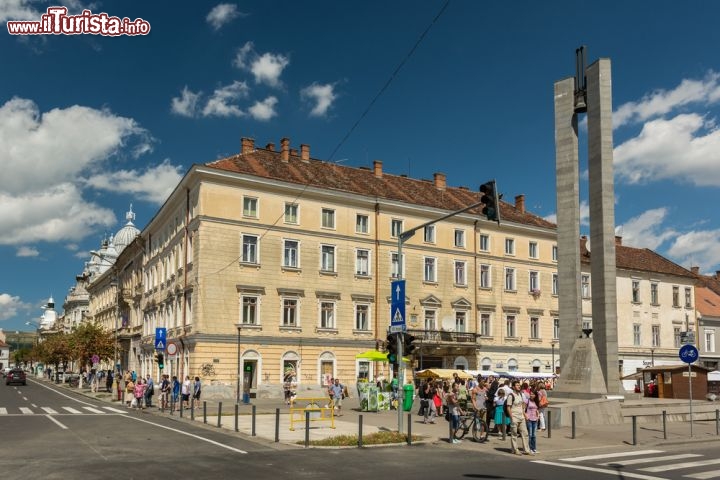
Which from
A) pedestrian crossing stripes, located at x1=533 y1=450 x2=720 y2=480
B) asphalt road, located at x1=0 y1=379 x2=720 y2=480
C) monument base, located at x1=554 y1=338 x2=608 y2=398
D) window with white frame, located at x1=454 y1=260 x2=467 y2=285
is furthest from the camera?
window with white frame, located at x1=454 y1=260 x2=467 y2=285

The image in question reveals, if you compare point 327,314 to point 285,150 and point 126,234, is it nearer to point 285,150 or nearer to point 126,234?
point 285,150

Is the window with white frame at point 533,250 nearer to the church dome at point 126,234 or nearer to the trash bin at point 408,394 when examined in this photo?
the trash bin at point 408,394

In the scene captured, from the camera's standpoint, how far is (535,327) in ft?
188

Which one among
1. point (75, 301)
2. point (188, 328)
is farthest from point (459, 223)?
point (75, 301)

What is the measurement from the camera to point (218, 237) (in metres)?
42.8

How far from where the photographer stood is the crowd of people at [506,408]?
698 inches

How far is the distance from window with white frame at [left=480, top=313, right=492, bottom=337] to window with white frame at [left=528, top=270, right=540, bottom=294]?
5.21m

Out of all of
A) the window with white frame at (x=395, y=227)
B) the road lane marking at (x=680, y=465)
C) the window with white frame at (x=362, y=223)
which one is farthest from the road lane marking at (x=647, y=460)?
the window with white frame at (x=395, y=227)

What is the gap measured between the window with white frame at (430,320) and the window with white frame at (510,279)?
7716 mm

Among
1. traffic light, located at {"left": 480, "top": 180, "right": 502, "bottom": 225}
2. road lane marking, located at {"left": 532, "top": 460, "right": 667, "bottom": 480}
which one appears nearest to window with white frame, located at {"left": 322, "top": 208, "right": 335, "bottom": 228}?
traffic light, located at {"left": 480, "top": 180, "right": 502, "bottom": 225}

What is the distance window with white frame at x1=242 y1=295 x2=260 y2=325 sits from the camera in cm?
4319

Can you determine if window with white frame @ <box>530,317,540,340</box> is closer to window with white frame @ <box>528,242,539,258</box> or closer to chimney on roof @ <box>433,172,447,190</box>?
window with white frame @ <box>528,242,539,258</box>

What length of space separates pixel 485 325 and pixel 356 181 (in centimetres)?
1496

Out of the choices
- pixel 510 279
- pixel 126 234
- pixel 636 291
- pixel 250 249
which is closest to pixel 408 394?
pixel 250 249
